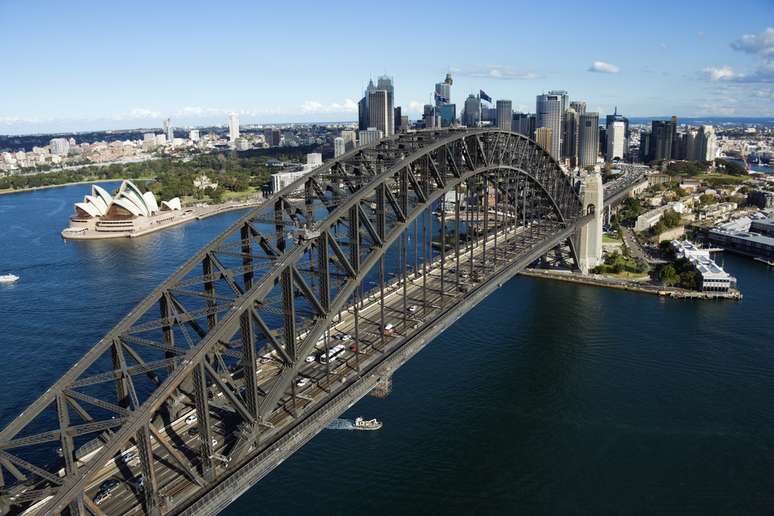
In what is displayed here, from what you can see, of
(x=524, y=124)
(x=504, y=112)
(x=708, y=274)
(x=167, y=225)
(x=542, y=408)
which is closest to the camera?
(x=542, y=408)

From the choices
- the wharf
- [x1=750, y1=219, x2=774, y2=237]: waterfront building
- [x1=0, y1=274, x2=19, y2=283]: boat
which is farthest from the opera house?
[x1=750, y1=219, x2=774, y2=237]: waterfront building

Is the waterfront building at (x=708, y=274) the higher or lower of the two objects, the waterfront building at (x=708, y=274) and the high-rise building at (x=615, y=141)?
the lower

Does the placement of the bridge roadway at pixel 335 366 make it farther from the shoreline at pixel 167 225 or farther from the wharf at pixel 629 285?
the shoreline at pixel 167 225

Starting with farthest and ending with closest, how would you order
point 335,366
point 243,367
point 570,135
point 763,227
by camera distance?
point 570,135 → point 763,227 → point 335,366 → point 243,367

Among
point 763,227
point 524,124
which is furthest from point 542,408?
point 524,124

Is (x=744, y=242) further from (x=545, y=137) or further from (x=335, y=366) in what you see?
(x=545, y=137)

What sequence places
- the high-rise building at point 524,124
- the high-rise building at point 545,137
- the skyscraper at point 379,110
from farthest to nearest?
the skyscraper at point 379,110, the high-rise building at point 524,124, the high-rise building at point 545,137

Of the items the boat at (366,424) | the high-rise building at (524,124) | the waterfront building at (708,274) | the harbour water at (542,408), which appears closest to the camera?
the harbour water at (542,408)

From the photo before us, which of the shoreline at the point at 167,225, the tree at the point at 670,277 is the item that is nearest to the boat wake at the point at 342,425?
the tree at the point at 670,277

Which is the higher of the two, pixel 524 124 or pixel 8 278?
pixel 524 124
